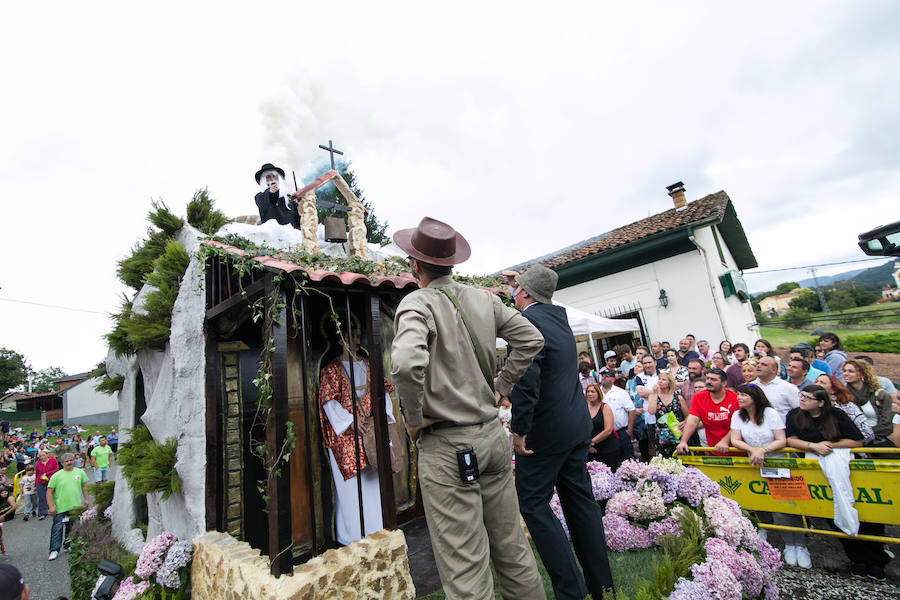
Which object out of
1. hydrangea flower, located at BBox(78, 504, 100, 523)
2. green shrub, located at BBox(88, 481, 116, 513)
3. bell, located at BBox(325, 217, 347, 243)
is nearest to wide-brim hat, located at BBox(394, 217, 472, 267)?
bell, located at BBox(325, 217, 347, 243)

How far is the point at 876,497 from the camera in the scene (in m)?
3.31

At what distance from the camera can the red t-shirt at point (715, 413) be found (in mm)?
4445

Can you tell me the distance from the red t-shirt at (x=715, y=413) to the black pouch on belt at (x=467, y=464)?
369 centimetres

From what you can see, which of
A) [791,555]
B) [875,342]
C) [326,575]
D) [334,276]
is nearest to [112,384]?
[334,276]

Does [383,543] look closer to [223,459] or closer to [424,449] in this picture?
[424,449]

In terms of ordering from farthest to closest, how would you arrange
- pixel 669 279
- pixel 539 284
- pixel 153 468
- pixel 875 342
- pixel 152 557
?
pixel 875 342 → pixel 669 279 → pixel 153 468 → pixel 152 557 → pixel 539 284

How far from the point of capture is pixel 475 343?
2316 millimetres

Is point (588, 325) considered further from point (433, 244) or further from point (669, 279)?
point (433, 244)

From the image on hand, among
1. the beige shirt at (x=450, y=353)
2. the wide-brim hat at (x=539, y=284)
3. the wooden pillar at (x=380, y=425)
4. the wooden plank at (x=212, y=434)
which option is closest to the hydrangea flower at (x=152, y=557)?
the wooden plank at (x=212, y=434)

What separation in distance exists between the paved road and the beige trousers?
719 centimetres

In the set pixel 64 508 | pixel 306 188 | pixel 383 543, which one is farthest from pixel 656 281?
pixel 64 508

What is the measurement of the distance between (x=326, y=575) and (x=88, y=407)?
132 ft

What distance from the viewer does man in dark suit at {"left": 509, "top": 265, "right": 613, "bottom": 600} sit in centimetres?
234

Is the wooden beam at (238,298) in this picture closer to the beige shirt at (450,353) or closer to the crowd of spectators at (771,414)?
the beige shirt at (450,353)
